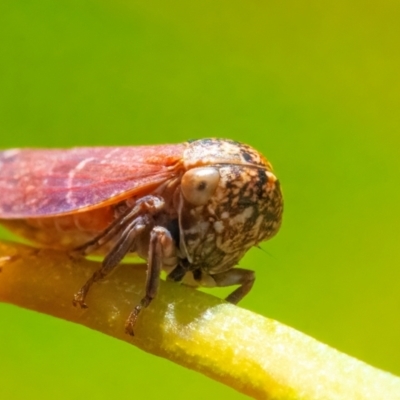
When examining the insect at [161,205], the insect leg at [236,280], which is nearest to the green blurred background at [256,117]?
the insect leg at [236,280]

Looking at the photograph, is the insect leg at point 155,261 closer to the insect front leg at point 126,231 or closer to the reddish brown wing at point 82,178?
the insect front leg at point 126,231

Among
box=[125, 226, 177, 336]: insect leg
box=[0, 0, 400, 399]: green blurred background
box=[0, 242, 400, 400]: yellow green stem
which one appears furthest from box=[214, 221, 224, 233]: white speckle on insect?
box=[0, 0, 400, 399]: green blurred background

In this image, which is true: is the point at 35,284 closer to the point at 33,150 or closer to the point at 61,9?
the point at 33,150

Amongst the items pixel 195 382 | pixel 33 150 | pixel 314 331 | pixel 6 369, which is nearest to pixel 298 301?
pixel 314 331

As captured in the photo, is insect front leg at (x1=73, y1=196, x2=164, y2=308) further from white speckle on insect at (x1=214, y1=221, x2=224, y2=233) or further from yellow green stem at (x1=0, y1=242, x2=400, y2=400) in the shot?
white speckle on insect at (x1=214, y1=221, x2=224, y2=233)

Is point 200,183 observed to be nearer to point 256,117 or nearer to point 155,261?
point 155,261
